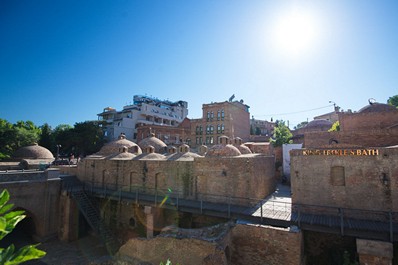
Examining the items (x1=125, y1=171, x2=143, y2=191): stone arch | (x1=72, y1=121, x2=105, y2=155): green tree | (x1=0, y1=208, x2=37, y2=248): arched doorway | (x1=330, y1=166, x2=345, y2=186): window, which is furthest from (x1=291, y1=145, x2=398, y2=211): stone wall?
(x1=72, y1=121, x2=105, y2=155): green tree

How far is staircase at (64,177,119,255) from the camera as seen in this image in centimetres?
1795

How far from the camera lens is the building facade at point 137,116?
52375mm

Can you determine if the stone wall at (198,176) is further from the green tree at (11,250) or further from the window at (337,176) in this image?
the green tree at (11,250)

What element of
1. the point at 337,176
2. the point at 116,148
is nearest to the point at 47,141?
the point at 116,148

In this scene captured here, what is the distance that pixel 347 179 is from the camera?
12.9 meters

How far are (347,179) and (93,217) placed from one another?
19.7 metres

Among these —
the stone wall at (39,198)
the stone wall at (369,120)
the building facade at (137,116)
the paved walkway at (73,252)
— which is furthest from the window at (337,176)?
the building facade at (137,116)

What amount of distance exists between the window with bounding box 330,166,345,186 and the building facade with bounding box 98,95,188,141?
45.9 metres

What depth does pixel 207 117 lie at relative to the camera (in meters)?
45.2

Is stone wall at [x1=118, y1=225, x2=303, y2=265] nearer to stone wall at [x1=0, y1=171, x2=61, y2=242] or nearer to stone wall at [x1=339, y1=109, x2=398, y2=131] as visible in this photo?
stone wall at [x1=0, y1=171, x2=61, y2=242]

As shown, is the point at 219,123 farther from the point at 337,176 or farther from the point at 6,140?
the point at 6,140

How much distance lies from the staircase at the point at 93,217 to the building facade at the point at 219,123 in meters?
26.7

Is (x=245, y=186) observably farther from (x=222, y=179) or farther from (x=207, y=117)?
(x=207, y=117)

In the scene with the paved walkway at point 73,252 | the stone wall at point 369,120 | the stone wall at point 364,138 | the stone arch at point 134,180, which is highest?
the stone wall at point 369,120
